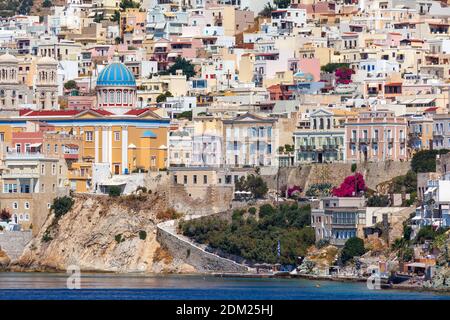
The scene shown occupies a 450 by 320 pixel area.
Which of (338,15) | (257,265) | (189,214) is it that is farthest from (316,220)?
(338,15)

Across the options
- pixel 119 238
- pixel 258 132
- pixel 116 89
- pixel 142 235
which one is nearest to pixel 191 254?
pixel 142 235

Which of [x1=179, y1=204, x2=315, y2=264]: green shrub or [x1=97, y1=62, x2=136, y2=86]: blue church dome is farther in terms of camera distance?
[x1=97, y1=62, x2=136, y2=86]: blue church dome

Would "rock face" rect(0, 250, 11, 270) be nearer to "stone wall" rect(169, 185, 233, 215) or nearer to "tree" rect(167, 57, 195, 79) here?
"stone wall" rect(169, 185, 233, 215)

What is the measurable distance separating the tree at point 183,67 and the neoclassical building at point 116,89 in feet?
43.2

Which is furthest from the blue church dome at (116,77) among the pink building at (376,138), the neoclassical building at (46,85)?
the pink building at (376,138)

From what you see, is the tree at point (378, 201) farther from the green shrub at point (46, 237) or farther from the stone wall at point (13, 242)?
the stone wall at point (13, 242)

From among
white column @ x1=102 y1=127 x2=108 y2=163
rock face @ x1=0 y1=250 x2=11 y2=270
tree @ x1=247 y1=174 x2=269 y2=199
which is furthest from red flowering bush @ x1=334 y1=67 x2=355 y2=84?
rock face @ x1=0 y1=250 x2=11 y2=270

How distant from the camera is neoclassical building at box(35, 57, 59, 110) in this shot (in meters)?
77.8

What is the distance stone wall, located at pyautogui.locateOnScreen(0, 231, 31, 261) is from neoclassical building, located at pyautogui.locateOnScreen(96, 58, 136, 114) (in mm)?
10200

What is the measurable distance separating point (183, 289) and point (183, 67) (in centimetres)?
4329

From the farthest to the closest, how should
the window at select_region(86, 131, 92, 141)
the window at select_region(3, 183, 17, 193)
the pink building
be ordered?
the window at select_region(86, 131, 92, 141) → the window at select_region(3, 183, 17, 193) → the pink building

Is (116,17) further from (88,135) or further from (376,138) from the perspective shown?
(376,138)
